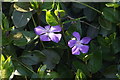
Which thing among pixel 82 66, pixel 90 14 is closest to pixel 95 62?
pixel 82 66

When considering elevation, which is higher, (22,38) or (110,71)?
(22,38)

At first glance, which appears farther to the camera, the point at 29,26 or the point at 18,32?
the point at 29,26

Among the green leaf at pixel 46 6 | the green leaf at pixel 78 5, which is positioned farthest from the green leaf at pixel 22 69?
the green leaf at pixel 78 5

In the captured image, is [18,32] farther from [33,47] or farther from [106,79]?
[106,79]

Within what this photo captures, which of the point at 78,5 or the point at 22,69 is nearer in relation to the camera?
the point at 22,69

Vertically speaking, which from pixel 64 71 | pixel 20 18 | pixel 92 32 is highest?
pixel 20 18

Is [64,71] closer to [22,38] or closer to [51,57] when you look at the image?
[51,57]

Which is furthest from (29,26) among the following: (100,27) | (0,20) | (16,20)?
(100,27)
